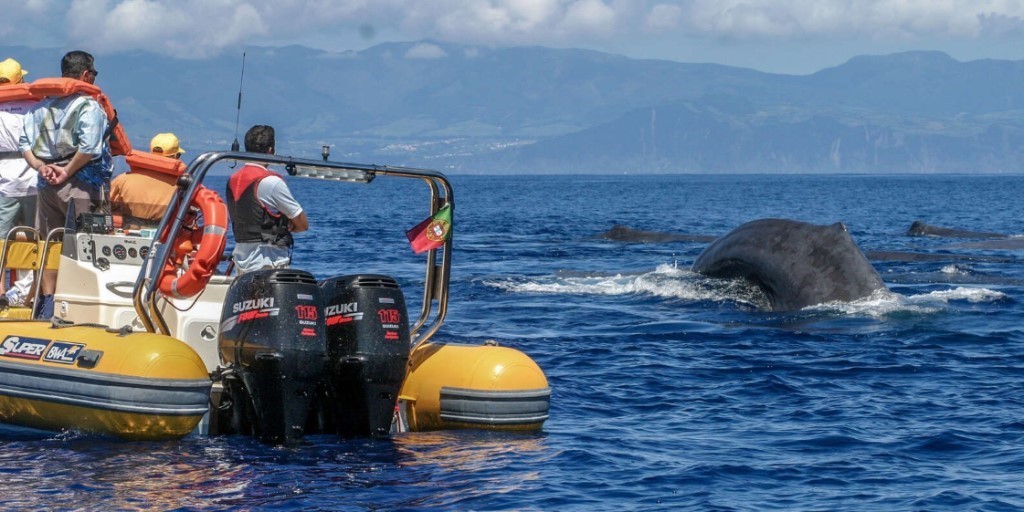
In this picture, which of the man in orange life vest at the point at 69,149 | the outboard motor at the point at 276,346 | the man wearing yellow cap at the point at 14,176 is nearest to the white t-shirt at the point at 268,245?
the outboard motor at the point at 276,346

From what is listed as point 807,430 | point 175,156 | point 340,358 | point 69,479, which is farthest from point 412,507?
point 175,156

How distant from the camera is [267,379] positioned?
9.48 metres

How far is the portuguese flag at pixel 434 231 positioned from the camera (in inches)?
416

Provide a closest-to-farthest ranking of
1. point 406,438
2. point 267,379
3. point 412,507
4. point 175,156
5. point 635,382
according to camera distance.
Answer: point 412,507 < point 267,379 < point 406,438 < point 175,156 < point 635,382

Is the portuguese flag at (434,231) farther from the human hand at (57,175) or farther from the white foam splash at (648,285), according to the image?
the white foam splash at (648,285)

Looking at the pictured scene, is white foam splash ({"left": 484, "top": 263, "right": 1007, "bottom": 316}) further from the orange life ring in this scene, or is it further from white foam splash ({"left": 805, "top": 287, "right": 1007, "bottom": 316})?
the orange life ring

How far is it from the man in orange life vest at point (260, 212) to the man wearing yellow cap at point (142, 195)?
4.97 ft

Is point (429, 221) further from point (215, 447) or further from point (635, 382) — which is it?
point (635, 382)

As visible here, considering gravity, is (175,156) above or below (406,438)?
above

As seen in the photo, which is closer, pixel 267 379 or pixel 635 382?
pixel 267 379

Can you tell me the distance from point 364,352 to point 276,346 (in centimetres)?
63

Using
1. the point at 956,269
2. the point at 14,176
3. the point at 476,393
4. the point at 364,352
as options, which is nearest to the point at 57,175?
the point at 14,176

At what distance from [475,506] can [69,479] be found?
2.60 m

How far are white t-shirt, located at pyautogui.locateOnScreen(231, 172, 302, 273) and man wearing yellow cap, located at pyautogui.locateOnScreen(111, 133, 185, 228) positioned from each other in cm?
157
